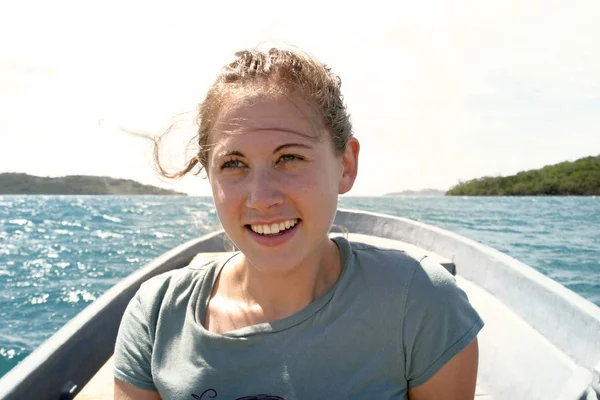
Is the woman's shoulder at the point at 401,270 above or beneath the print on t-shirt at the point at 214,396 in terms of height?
above

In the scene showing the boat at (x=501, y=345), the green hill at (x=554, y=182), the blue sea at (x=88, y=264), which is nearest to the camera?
the boat at (x=501, y=345)

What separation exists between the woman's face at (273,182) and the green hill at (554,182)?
7199cm

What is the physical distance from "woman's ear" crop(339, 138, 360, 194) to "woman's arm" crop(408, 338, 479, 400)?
1.68 feet

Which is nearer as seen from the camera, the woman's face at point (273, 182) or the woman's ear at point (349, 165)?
the woman's face at point (273, 182)

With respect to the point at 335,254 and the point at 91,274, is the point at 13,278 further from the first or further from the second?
the point at 335,254

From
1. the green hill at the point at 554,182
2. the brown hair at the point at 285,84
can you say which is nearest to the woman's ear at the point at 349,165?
the brown hair at the point at 285,84

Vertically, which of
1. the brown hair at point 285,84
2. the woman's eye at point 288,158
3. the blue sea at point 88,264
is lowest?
the blue sea at point 88,264

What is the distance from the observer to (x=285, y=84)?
1.20m

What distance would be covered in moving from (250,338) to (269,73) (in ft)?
2.12

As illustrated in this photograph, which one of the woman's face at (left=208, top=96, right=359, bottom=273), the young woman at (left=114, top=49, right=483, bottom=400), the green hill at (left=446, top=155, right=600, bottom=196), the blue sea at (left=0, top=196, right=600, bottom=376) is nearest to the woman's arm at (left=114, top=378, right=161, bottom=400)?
the young woman at (left=114, top=49, right=483, bottom=400)

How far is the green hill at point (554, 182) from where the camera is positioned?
63.8 m

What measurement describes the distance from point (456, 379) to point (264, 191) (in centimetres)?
62

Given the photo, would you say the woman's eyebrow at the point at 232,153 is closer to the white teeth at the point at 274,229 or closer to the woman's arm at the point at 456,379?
the white teeth at the point at 274,229

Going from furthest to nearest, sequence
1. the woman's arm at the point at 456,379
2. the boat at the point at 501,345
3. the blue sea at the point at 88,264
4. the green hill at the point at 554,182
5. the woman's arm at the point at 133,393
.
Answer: the green hill at the point at 554,182 → the blue sea at the point at 88,264 → the boat at the point at 501,345 → the woman's arm at the point at 133,393 → the woman's arm at the point at 456,379
